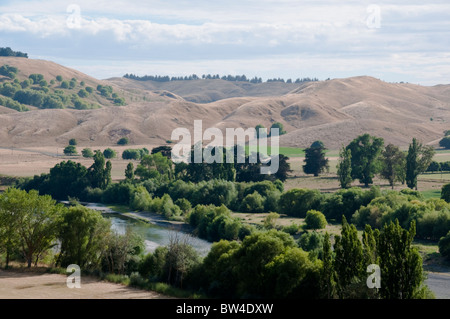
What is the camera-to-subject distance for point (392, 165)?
106875 mm

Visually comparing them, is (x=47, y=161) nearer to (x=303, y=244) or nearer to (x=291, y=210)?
(x=291, y=210)

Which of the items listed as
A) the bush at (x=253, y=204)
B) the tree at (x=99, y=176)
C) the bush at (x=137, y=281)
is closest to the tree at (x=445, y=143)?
the bush at (x=253, y=204)

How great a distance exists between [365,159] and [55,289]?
75.2m

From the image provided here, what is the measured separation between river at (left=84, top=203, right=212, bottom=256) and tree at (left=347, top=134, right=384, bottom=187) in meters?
37.6

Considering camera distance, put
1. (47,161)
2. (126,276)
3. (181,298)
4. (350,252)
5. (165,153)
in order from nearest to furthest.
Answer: (350,252), (181,298), (126,276), (165,153), (47,161)

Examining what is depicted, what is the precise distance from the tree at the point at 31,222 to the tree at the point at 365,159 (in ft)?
216

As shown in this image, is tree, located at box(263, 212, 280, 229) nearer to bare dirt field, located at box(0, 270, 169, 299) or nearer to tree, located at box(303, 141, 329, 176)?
bare dirt field, located at box(0, 270, 169, 299)

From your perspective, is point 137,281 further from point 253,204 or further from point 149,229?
point 253,204

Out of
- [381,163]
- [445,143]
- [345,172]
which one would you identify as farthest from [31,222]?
[445,143]

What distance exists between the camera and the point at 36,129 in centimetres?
19988

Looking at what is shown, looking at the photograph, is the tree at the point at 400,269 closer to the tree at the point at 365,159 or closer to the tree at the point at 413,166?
the tree at the point at 413,166

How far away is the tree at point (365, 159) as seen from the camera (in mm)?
109250
